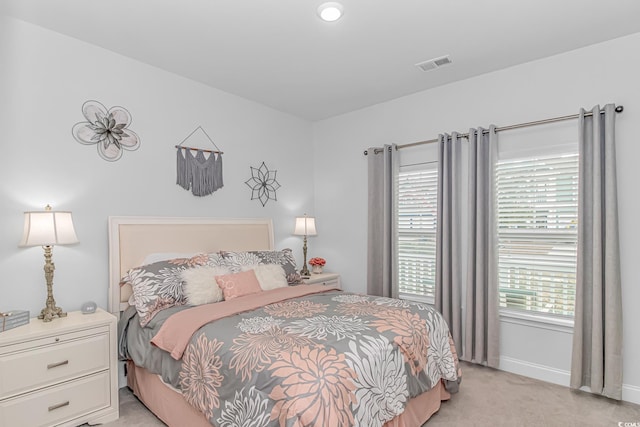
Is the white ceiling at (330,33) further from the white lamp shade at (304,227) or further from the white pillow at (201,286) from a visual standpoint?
the white pillow at (201,286)

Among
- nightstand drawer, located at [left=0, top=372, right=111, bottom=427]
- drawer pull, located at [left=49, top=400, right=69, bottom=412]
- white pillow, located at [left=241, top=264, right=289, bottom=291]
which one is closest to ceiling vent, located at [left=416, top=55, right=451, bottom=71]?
white pillow, located at [left=241, top=264, right=289, bottom=291]

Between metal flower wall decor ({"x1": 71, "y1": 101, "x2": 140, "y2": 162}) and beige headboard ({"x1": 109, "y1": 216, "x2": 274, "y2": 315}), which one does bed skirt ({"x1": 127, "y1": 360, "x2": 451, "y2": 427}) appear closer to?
beige headboard ({"x1": 109, "y1": 216, "x2": 274, "y2": 315})

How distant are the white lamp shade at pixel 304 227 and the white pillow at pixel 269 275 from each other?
3.40ft

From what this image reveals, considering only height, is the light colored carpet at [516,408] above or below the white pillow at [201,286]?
below

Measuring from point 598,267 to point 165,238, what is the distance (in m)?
3.45

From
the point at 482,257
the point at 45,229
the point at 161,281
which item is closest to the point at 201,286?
the point at 161,281

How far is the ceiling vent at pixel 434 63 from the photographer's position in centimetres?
303

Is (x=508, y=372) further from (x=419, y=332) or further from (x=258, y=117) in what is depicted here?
(x=258, y=117)

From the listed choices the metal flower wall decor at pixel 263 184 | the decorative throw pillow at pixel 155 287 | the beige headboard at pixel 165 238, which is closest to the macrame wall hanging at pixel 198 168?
the beige headboard at pixel 165 238

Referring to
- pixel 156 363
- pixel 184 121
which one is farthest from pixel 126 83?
pixel 156 363

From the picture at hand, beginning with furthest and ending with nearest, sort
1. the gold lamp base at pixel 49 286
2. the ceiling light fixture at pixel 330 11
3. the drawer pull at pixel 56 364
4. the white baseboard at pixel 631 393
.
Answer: the white baseboard at pixel 631 393 → the gold lamp base at pixel 49 286 → the ceiling light fixture at pixel 330 11 → the drawer pull at pixel 56 364

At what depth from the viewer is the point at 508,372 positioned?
10.2 feet

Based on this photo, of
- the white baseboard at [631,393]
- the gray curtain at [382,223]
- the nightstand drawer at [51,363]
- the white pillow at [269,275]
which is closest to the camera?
the nightstand drawer at [51,363]

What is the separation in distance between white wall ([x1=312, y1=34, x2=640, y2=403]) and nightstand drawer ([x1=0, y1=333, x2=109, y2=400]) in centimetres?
274
